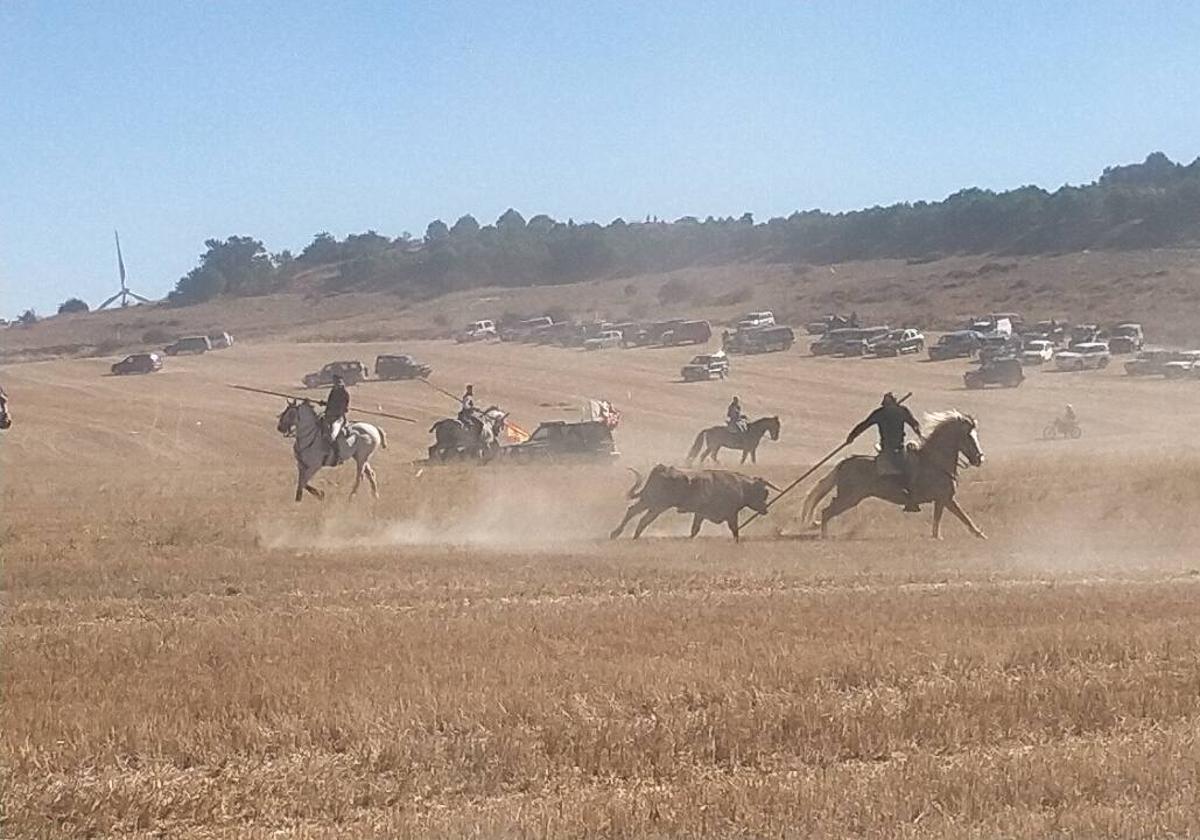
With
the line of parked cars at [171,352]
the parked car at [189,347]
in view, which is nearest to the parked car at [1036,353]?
the line of parked cars at [171,352]

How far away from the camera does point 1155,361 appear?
249 ft

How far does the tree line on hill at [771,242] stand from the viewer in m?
132

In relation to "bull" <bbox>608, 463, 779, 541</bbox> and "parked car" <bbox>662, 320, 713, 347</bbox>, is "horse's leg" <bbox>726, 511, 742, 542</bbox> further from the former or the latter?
"parked car" <bbox>662, 320, 713, 347</bbox>

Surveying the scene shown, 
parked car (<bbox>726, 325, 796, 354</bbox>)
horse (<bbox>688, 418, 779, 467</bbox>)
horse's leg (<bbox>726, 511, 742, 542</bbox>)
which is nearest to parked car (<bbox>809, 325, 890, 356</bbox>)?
parked car (<bbox>726, 325, 796, 354</bbox>)

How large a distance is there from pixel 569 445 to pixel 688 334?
5154 cm

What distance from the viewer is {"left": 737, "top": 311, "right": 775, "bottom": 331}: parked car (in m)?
97.8

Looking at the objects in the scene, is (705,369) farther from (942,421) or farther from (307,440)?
(942,421)

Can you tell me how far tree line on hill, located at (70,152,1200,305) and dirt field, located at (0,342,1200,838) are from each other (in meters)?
107

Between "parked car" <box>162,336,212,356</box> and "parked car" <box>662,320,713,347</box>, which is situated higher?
"parked car" <box>162,336,212,356</box>

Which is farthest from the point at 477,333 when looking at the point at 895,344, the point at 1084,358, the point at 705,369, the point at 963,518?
the point at 963,518

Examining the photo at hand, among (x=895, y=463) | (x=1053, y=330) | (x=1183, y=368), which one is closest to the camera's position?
(x=895, y=463)

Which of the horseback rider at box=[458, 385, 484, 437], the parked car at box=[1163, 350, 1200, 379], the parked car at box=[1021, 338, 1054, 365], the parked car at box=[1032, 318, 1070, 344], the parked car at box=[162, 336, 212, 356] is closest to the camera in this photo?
the horseback rider at box=[458, 385, 484, 437]

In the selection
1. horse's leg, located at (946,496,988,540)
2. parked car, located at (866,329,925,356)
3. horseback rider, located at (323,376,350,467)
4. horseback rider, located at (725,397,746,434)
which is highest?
horseback rider, located at (323,376,350,467)

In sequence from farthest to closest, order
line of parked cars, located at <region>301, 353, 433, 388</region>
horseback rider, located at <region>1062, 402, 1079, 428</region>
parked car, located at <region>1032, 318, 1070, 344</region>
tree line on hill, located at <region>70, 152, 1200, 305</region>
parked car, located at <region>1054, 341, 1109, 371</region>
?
1. tree line on hill, located at <region>70, 152, 1200, 305</region>
2. parked car, located at <region>1032, 318, 1070, 344</region>
3. line of parked cars, located at <region>301, 353, 433, 388</region>
4. parked car, located at <region>1054, 341, 1109, 371</region>
5. horseback rider, located at <region>1062, 402, 1079, 428</region>
